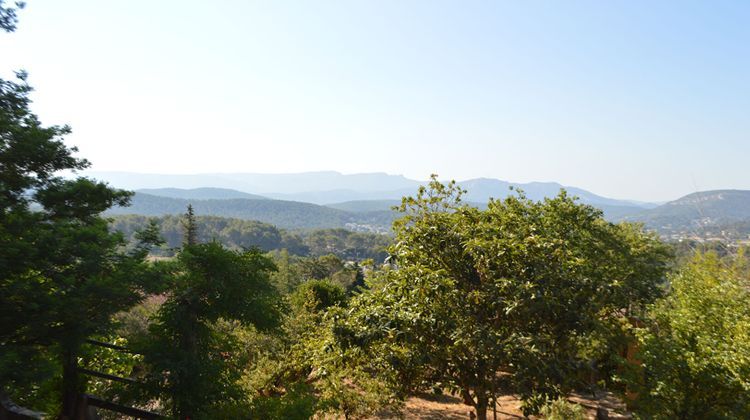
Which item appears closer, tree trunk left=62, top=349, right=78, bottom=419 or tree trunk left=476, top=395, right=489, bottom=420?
tree trunk left=476, top=395, right=489, bottom=420

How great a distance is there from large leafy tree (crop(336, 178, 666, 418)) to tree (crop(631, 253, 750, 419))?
1.81 meters

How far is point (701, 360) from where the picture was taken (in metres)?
7.09

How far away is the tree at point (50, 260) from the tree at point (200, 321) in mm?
827

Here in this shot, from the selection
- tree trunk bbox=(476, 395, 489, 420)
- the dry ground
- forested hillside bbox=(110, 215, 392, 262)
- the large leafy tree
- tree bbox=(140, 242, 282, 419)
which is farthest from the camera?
forested hillside bbox=(110, 215, 392, 262)

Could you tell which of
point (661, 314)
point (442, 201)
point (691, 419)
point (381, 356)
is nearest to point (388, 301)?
point (381, 356)

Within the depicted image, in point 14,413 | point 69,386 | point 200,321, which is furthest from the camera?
point 69,386

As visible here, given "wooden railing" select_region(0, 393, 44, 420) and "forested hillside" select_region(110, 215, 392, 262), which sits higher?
"wooden railing" select_region(0, 393, 44, 420)

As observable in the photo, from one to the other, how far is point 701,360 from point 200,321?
941 centimetres

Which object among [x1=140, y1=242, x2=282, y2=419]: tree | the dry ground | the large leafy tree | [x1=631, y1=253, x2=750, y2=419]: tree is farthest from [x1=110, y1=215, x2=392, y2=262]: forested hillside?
[x1=140, y1=242, x2=282, y2=419]: tree

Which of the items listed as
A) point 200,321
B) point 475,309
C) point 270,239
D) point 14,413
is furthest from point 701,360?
point 270,239

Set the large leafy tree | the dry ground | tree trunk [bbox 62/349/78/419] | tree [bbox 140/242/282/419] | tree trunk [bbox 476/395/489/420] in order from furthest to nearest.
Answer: the dry ground
tree trunk [bbox 62/349/78/419]
tree trunk [bbox 476/395/489/420]
tree [bbox 140/242/282/419]
the large leafy tree

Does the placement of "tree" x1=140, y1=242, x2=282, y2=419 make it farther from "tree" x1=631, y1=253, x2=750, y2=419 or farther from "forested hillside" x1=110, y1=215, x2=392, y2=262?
"forested hillside" x1=110, y1=215, x2=392, y2=262

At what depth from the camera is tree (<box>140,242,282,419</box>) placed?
6.87 m

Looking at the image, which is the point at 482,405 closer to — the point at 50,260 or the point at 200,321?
the point at 200,321
